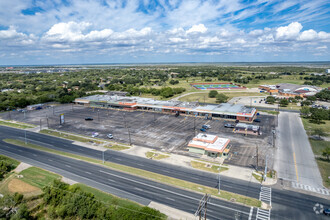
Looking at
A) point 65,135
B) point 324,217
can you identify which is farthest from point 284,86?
point 65,135

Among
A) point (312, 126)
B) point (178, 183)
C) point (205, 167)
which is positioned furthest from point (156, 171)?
point (312, 126)

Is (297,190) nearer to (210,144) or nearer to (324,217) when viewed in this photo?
(324,217)

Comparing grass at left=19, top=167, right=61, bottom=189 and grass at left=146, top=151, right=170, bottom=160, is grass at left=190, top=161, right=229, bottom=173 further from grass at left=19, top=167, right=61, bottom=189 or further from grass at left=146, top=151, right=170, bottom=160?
grass at left=19, top=167, right=61, bottom=189

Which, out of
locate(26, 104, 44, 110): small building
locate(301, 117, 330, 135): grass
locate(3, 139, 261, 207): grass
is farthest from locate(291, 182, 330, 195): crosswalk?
locate(26, 104, 44, 110): small building

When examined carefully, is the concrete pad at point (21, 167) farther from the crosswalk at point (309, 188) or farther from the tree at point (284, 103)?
the tree at point (284, 103)

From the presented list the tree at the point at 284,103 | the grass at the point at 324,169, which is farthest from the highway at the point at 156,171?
the tree at the point at 284,103
